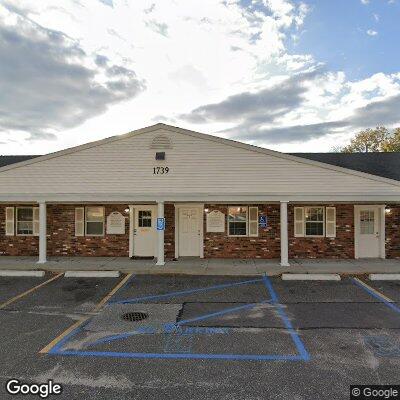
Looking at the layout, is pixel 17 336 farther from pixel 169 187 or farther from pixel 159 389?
pixel 169 187

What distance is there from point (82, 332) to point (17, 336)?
3.94 ft

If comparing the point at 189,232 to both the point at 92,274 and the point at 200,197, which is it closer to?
the point at 200,197

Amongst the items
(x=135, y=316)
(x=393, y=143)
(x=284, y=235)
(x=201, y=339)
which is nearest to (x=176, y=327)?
(x=201, y=339)

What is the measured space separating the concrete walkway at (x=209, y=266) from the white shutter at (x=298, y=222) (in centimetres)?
129

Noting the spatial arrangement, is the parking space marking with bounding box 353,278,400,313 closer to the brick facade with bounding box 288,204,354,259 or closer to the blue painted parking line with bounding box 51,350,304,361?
the brick facade with bounding box 288,204,354,259

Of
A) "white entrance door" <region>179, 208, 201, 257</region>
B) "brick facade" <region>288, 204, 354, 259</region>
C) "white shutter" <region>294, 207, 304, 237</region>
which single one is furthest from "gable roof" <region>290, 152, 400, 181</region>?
"white entrance door" <region>179, 208, 201, 257</region>

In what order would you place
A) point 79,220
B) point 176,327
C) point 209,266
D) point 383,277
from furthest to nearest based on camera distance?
point 79,220 < point 209,266 < point 383,277 < point 176,327

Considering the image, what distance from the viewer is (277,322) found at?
7273mm

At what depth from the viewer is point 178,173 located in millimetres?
12891

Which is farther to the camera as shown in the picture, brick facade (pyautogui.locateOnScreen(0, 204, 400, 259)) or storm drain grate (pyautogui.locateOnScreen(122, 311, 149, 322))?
brick facade (pyautogui.locateOnScreen(0, 204, 400, 259))

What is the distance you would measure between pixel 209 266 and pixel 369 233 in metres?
7.10

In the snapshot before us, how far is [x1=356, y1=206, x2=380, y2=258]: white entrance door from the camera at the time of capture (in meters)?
14.2

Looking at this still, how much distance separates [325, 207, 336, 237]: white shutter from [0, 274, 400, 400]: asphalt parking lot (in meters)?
4.04

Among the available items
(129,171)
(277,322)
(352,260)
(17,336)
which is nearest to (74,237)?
(129,171)
